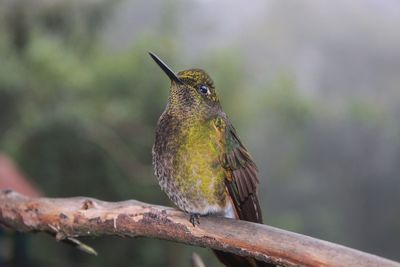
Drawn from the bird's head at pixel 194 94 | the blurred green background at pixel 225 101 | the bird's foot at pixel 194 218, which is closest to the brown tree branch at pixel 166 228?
the bird's foot at pixel 194 218

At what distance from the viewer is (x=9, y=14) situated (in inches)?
216

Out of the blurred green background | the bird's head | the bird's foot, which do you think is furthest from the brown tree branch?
the blurred green background

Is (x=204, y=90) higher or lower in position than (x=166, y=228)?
higher

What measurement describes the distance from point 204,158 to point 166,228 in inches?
5.3

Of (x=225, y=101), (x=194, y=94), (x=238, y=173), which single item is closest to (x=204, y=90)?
(x=194, y=94)

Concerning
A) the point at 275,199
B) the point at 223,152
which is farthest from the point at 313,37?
the point at 223,152

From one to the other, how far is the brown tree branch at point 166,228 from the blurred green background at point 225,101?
250 cm

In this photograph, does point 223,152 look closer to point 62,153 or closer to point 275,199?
point 275,199

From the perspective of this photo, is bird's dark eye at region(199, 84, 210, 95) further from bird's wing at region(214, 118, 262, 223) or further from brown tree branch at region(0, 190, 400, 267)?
brown tree branch at region(0, 190, 400, 267)

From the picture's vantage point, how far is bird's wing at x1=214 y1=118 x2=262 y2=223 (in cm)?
95

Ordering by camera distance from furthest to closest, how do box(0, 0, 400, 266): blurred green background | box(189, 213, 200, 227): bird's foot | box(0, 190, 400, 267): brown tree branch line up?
1. box(0, 0, 400, 266): blurred green background
2. box(189, 213, 200, 227): bird's foot
3. box(0, 190, 400, 267): brown tree branch

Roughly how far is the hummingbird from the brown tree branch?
1.8 inches

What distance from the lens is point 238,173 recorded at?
96 centimetres

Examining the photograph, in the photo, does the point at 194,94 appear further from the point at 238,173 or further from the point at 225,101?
the point at 225,101
